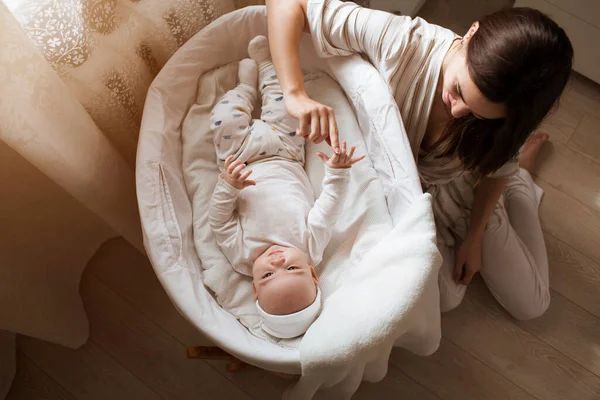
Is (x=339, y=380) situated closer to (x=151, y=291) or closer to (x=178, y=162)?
(x=178, y=162)

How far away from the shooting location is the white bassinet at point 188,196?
31.9 inches

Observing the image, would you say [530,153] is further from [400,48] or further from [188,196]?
[188,196]

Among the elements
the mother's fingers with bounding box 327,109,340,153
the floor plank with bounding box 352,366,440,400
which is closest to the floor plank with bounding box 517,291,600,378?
the floor plank with bounding box 352,366,440,400

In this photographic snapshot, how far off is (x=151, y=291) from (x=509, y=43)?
1.06m

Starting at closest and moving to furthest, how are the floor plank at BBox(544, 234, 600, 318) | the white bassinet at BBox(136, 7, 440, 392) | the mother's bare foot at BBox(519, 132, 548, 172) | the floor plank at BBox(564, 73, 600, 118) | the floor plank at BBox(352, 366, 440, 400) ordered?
the white bassinet at BBox(136, 7, 440, 392)
the floor plank at BBox(352, 366, 440, 400)
the floor plank at BBox(544, 234, 600, 318)
the mother's bare foot at BBox(519, 132, 548, 172)
the floor plank at BBox(564, 73, 600, 118)

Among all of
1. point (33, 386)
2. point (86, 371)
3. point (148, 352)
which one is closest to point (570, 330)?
point (148, 352)

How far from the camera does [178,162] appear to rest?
3.53 ft

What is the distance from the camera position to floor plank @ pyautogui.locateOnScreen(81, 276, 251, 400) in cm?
120

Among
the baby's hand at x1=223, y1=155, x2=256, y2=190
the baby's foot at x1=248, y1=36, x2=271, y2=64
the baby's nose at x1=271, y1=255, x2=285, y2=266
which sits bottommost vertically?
the baby's nose at x1=271, y1=255, x2=285, y2=266

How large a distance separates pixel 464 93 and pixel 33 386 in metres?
1.23

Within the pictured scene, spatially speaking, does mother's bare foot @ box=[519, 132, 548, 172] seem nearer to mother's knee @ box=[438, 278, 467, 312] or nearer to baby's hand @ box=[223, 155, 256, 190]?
mother's knee @ box=[438, 278, 467, 312]

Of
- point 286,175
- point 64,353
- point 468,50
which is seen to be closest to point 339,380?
point 286,175

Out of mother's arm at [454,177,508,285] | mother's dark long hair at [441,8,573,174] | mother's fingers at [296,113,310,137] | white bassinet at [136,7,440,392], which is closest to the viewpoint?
mother's dark long hair at [441,8,573,174]

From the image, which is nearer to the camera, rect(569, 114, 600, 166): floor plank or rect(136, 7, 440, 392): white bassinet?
rect(136, 7, 440, 392): white bassinet
